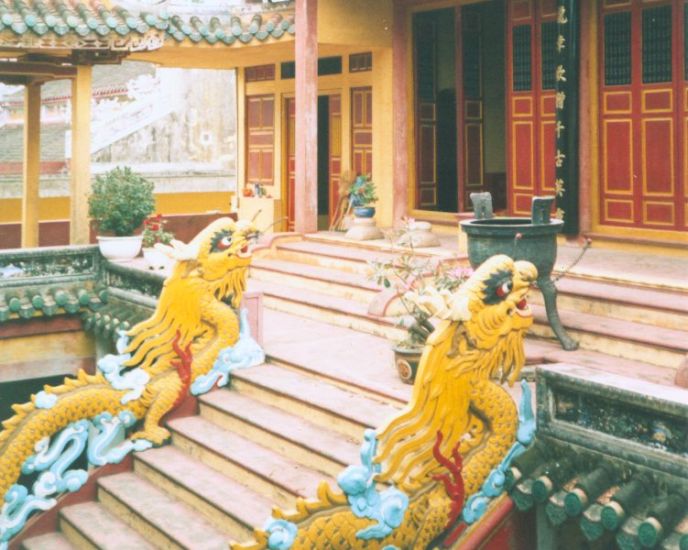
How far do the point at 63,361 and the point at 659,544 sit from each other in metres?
7.82

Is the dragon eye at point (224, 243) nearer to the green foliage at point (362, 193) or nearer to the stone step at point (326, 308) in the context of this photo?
the stone step at point (326, 308)

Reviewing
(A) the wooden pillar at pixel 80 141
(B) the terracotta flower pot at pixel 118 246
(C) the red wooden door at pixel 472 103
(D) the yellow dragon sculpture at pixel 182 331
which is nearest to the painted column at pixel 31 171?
(A) the wooden pillar at pixel 80 141

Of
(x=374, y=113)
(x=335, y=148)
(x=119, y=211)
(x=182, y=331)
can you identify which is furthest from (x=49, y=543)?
(x=335, y=148)

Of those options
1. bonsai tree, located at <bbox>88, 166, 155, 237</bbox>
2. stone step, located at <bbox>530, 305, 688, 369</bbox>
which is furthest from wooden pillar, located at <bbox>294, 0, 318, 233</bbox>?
stone step, located at <bbox>530, 305, 688, 369</bbox>

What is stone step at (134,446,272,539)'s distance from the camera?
20.6 ft

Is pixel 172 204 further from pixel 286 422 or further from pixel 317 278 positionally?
pixel 286 422

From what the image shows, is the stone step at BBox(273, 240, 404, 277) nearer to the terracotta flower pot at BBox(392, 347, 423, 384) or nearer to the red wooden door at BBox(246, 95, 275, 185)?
the terracotta flower pot at BBox(392, 347, 423, 384)

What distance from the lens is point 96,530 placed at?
276 inches

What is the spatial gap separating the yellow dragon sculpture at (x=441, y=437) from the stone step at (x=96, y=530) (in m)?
2.15

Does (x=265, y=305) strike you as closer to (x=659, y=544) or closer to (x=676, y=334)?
(x=676, y=334)

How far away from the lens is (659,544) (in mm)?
4430

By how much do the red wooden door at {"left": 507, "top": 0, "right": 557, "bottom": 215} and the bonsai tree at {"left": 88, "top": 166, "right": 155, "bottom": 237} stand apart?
4063 millimetres

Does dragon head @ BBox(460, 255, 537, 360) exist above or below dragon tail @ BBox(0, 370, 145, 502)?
above

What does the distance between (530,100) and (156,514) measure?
6.46 m
